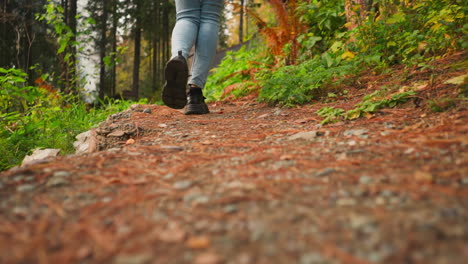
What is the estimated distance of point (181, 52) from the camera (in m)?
2.78

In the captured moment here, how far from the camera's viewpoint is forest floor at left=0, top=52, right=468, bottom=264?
0.75 meters

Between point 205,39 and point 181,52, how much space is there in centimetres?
40

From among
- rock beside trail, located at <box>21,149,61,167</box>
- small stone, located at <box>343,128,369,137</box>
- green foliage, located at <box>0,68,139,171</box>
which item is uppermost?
small stone, located at <box>343,128,369,137</box>

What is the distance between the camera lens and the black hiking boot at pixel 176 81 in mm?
2695

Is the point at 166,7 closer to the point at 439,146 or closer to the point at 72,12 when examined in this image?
the point at 72,12

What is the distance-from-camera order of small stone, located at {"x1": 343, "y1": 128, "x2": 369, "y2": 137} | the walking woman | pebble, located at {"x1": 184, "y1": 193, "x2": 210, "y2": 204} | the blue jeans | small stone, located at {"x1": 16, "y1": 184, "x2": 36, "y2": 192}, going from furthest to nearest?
1. the blue jeans
2. the walking woman
3. small stone, located at {"x1": 343, "y1": 128, "x2": 369, "y2": 137}
4. small stone, located at {"x1": 16, "y1": 184, "x2": 36, "y2": 192}
5. pebble, located at {"x1": 184, "y1": 193, "x2": 210, "y2": 204}

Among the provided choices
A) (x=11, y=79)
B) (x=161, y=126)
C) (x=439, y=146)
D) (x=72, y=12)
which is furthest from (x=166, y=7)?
(x=439, y=146)

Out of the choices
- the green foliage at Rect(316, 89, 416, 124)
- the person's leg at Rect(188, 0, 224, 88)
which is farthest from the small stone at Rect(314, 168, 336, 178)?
the person's leg at Rect(188, 0, 224, 88)

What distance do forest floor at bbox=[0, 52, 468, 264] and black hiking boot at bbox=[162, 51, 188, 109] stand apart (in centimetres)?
110

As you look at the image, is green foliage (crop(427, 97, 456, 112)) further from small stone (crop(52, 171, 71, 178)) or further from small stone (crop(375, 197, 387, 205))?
small stone (crop(52, 171, 71, 178))

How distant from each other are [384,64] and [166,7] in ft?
47.0

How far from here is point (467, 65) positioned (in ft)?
6.79

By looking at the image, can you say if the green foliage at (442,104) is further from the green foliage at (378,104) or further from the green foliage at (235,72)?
the green foliage at (235,72)

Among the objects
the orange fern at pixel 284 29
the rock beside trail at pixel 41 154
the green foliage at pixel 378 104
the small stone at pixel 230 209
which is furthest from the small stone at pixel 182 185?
the orange fern at pixel 284 29
